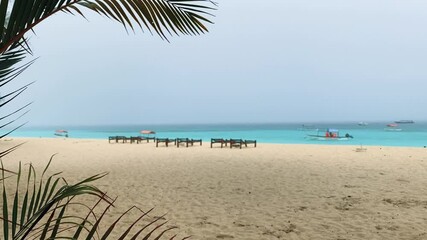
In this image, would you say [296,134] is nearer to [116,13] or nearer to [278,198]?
[278,198]

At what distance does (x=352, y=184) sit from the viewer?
9055 mm

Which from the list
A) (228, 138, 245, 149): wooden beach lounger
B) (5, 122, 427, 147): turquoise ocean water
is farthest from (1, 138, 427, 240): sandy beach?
(5, 122, 427, 147): turquoise ocean water

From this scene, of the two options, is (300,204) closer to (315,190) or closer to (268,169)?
(315,190)

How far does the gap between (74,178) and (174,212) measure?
5.45 metres

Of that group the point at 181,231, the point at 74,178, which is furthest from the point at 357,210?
the point at 74,178

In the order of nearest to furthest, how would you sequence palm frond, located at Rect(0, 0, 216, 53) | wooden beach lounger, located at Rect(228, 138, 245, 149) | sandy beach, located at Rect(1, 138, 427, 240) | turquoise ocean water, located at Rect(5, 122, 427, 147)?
palm frond, located at Rect(0, 0, 216, 53)
sandy beach, located at Rect(1, 138, 427, 240)
wooden beach lounger, located at Rect(228, 138, 245, 149)
turquoise ocean water, located at Rect(5, 122, 427, 147)

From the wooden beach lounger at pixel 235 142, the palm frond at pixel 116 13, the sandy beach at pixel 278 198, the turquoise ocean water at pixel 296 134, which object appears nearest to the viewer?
the palm frond at pixel 116 13

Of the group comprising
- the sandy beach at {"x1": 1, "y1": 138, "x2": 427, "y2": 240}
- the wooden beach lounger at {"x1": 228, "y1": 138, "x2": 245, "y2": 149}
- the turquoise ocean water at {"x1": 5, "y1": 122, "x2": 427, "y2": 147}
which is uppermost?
the wooden beach lounger at {"x1": 228, "y1": 138, "x2": 245, "y2": 149}

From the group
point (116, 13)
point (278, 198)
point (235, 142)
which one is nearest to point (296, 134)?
point (235, 142)

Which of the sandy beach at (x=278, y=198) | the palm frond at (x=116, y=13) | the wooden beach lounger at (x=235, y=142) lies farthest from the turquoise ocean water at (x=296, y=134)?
the palm frond at (x=116, y=13)

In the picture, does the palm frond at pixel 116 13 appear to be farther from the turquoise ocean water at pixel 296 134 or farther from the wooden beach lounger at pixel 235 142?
the turquoise ocean water at pixel 296 134

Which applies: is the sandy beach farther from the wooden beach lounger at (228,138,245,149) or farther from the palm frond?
the wooden beach lounger at (228,138,245,149)

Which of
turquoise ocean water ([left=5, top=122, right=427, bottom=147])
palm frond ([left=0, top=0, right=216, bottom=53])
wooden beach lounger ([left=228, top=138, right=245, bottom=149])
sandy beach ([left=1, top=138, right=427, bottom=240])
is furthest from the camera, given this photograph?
turquoise ocean water ([left=5, top=122, right=427, bottom=147])

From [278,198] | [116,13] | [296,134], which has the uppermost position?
[116,13]
